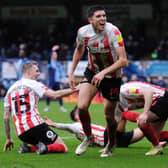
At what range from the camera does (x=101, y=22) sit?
8.09 meters

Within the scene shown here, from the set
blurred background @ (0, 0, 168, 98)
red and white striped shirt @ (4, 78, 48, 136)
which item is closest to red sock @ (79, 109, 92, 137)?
red and white striped shirt @ (4, 78, 48, 136)

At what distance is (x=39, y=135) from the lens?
8.62 m

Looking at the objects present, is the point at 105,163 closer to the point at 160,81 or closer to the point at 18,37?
the point at 160,81

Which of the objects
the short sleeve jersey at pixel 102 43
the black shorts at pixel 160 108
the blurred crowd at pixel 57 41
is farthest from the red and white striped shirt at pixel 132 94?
the blurred crowd at pixel 57 41

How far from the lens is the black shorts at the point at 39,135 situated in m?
8.61

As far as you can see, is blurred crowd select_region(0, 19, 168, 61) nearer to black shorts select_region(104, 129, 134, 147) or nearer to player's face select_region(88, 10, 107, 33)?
black shorts select_region(104, 129, 134, 147)

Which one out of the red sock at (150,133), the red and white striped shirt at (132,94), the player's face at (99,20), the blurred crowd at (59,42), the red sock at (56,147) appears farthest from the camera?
the blurred crowd at (59,42)

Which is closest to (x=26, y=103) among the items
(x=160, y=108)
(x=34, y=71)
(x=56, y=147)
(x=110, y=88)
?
(x=34, y=71)

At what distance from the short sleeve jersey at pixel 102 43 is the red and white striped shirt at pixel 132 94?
0.36 m

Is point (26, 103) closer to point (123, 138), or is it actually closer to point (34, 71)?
point (34, 71)

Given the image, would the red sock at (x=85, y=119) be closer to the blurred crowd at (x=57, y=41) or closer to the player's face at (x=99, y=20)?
the player's face at (x=99, y=20)

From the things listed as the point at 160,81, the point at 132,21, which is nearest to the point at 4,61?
the point at 160,81

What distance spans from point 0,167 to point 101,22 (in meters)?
2.19

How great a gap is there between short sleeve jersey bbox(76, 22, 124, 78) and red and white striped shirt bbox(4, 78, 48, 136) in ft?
2.70
